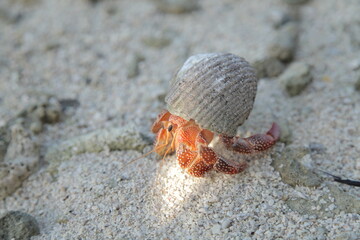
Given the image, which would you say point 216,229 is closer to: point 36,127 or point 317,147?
point 317,147

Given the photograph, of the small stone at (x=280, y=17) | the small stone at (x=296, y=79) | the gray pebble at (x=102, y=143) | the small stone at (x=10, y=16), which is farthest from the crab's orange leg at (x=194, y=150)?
the small stone at (x=10, y=16)

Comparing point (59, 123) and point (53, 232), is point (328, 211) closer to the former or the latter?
point (53, 232)

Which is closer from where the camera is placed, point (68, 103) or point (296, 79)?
point (296, 79)

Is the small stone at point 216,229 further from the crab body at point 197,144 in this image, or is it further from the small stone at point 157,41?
the small stone at point 157,41

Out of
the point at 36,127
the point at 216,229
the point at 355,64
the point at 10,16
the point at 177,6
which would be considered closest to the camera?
the point at 216,229

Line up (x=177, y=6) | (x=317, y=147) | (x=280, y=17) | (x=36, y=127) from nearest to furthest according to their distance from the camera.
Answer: (x=317, y=147) → (x=36, y=127) → (x=280, y=17) → (x=177, y=6)

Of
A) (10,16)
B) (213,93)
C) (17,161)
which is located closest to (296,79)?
(213,93)

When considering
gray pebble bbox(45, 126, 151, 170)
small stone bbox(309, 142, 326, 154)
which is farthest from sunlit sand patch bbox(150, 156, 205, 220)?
small stone bbox(309, 142, 326, 154)
